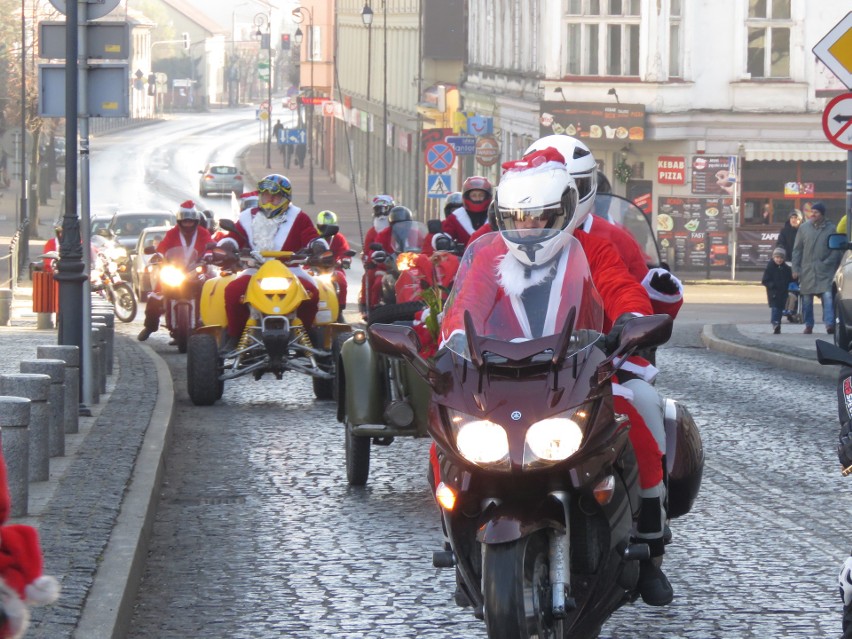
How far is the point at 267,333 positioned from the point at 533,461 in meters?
9.09

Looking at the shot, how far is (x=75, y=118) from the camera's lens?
41.5 ft

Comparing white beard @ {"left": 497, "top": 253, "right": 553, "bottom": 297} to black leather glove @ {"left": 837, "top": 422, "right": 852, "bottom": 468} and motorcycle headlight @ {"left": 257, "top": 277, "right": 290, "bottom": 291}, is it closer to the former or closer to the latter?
black leather glove @ {"left": 837, "top": 422, "right": 852, "bottom": 468}

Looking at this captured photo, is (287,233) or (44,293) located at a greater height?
(287,233)

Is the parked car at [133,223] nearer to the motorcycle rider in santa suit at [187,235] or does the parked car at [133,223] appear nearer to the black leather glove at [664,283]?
the motorcycle rider in santa suit at [187,235]

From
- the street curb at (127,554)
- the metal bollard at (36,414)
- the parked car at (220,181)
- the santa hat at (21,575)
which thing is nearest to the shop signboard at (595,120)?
the parked car at (220,181)

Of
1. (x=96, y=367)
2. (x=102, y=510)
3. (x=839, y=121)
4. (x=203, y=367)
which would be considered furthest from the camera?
(x=839, y=121)

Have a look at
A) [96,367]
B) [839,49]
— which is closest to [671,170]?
[839,49]

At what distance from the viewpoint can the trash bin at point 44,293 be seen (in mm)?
25000

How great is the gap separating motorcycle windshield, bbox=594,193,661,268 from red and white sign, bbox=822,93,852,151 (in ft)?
31.0

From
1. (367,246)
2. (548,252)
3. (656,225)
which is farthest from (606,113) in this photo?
(548,252)

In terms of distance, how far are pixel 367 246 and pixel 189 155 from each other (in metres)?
82.4

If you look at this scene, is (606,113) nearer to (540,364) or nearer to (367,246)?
(367,246)

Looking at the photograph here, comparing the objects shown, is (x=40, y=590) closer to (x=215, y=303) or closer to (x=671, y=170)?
(x=215, y=303)

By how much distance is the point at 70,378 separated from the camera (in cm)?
1143
